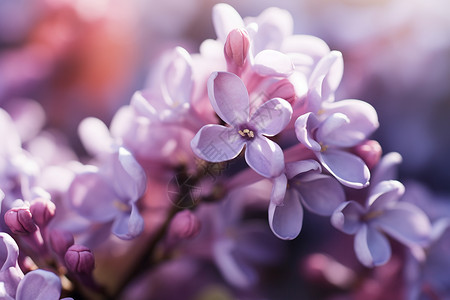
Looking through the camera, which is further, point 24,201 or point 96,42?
point 96,42

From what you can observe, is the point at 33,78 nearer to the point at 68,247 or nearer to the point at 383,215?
the point at 68,247

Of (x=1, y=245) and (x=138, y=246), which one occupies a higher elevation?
(x=1, y=245)

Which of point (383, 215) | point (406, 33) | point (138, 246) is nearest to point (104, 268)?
point (138, 246)

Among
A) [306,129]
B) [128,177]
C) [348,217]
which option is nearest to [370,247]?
[348,217]

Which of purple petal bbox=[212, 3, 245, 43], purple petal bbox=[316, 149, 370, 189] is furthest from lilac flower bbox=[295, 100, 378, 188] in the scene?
purple petal bbox=[212, 3, 245, 43]

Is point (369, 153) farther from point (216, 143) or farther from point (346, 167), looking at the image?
point (216, 143)
